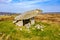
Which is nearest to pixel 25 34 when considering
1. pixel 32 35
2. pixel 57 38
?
pixel 32 35

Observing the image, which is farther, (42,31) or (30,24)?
(30,24)

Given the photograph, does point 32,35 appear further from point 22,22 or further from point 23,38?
point 22,22

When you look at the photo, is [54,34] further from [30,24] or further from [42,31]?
[30,24]

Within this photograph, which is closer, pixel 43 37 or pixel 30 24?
pixel 43 37

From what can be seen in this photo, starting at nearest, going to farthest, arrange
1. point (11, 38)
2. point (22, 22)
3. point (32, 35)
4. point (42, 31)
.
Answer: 1. point (11, 38)
2. point (32, 35)
3. point (42, 31)
4. point (22, 22)

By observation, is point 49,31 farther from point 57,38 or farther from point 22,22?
point 22,22

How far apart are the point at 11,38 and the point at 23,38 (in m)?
1.19

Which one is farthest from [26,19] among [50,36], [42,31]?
[50,36]

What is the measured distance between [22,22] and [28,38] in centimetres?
646

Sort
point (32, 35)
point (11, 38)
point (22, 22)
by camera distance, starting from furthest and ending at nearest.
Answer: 1. point (22, 22)
2. point (32, 35)
3. point (11, 38)

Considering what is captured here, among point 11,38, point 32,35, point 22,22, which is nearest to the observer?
point 11,38

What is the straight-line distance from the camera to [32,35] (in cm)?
1878

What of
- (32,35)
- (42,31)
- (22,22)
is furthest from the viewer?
(22,22)

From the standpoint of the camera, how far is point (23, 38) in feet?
58.9
